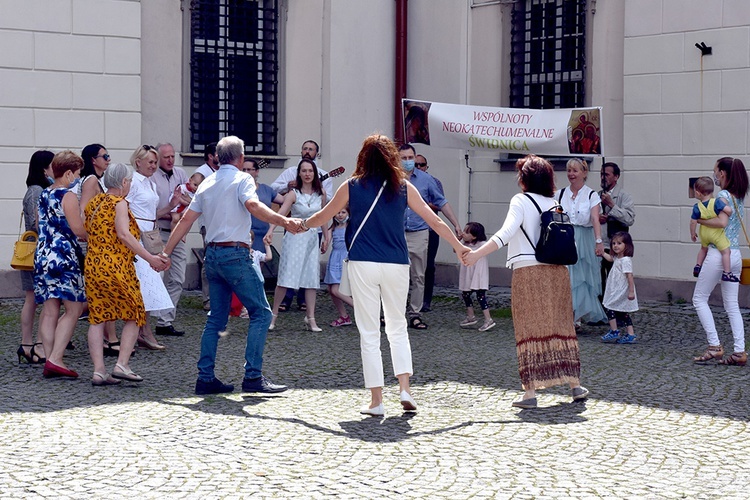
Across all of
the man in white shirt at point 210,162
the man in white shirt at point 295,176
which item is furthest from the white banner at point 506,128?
the man in white shirt at point 210,162

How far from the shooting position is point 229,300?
791cm

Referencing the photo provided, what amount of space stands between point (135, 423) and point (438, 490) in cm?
222

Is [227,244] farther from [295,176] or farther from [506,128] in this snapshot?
[506,128]

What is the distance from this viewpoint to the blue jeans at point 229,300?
776cm

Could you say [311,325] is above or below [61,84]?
below

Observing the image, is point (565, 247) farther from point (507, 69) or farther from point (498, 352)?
point (507, 69)

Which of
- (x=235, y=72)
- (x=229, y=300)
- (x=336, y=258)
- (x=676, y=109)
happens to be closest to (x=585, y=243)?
(x=336, y=258)

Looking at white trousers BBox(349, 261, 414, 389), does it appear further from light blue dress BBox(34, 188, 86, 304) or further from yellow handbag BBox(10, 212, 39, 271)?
yellow handbag BBox(10, 212, 39, 271)

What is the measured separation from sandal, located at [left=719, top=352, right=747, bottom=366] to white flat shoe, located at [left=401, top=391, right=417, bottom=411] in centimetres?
334

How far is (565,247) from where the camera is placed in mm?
7461

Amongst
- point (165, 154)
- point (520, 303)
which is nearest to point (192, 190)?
point (165, 154)

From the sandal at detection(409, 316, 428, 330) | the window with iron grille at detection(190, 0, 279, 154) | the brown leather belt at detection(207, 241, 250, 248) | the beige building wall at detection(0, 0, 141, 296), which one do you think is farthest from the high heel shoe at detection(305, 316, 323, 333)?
the window with iron grille at detection(190, 0, 279, 154)

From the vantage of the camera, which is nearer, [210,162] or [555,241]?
[555,241]

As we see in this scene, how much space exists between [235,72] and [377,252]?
913 cm
